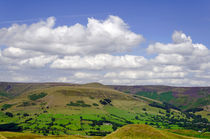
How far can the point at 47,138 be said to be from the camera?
491ft

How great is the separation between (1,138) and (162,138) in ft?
306

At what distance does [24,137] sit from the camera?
153375 mm

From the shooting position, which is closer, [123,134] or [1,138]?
[1,138]

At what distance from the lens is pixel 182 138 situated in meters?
152

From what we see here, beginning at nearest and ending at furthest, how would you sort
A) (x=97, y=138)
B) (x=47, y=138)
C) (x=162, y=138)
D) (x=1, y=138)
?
(x=1, y=138), (x=162, y=138), (x=47, y=138), (x=97, y=138)

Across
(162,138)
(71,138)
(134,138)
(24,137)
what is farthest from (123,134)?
(24,137)

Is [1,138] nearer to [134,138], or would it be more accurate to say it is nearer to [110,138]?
[110,138]

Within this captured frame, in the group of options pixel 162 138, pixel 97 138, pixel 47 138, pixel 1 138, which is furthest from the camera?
pixel 97 138

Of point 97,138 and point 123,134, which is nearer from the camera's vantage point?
point 123,134

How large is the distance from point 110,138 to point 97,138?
108ft

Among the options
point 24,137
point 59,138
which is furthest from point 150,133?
point 24,137

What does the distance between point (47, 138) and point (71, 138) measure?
1748 cm

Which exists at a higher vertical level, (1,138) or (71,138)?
(1,138)

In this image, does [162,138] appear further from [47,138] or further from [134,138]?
[47,138]
